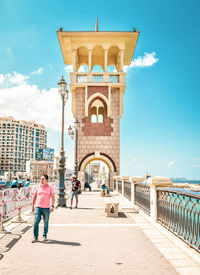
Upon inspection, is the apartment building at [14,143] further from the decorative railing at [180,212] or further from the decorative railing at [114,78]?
the decorative railing at [180,212]

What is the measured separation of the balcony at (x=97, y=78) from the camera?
27.8m

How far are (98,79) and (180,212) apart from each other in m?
23.7

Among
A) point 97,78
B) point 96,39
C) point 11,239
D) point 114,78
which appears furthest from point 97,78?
point 11,239

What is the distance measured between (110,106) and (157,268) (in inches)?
945

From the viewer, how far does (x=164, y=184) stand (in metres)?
7.79

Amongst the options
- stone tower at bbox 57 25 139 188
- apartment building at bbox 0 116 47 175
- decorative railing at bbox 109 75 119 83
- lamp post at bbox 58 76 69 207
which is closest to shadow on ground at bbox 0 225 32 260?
lamp post at bbox 58 76 69 207

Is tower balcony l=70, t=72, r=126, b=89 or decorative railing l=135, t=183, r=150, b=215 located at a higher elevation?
tower balcony l=70, t=72, r=126, b=89

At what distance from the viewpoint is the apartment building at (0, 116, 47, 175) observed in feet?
532

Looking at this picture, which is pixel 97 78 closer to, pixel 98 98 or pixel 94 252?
pixel 98 98

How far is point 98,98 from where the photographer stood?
28078mm

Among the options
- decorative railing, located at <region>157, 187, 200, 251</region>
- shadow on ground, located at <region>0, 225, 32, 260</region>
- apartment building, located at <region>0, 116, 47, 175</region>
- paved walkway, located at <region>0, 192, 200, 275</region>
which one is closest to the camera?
paved walkway, located at <region>0, 192, 200, 275</region>

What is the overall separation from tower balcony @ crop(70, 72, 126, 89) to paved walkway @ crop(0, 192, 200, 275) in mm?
21602

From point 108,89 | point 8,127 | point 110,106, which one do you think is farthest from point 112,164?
point 8,127

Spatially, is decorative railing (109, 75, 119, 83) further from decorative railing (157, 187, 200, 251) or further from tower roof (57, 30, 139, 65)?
decorative railing (157, 187, 200, 251)
